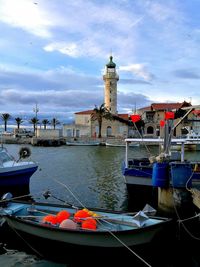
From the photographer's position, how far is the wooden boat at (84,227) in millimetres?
10914

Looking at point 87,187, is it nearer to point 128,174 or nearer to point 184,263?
point 128,174

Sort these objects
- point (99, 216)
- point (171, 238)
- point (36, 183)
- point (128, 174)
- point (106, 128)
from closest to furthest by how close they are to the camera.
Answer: point (99, 216)
point (171, 238)
point (128, 174)
point (36, 183)
point (106, 128)

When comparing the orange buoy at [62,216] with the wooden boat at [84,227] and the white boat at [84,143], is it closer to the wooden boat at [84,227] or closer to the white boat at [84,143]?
the wooden boat at [84,227]

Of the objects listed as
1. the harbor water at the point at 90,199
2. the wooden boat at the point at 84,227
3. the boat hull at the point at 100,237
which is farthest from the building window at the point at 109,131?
the boat hull at the point at 100,237

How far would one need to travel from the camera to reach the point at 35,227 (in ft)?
38.4

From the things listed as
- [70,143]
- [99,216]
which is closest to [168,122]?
[99,216]

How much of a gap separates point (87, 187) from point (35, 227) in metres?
13.2

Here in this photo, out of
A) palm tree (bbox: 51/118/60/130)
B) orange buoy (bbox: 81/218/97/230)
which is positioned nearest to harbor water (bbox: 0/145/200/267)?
orange buoy (bbox: 81/218/97/230)

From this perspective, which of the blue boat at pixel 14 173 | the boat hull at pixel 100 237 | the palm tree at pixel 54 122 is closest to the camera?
the boat hull at pixel 100 237

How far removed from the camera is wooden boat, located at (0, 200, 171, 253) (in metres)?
10.9

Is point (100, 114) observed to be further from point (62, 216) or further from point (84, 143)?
Answer: point (62, 216)

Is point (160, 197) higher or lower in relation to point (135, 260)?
higher

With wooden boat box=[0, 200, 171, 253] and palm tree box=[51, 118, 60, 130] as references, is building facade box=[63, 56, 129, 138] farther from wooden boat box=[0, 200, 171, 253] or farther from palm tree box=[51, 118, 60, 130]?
wooden boat box=[0, 200, 171, 253]

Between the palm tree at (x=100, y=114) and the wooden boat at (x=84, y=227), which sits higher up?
the palm tree at (x=100, y=114)
